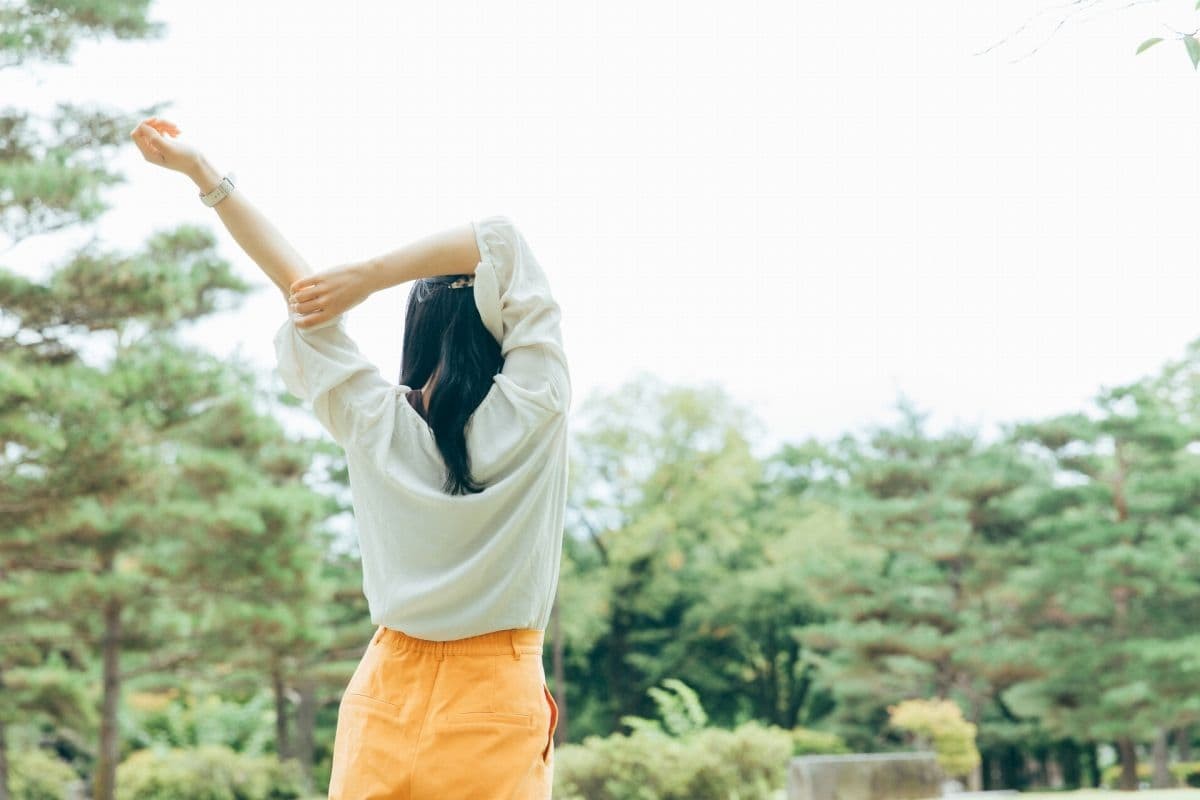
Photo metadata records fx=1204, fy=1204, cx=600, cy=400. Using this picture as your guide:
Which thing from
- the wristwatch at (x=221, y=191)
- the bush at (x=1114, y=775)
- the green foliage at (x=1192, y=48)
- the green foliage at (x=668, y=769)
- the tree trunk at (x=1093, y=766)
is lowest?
the bush at (x=1114, y=775)

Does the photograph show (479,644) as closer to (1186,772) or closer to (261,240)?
(261,240)

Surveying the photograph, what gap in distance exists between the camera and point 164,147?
130 centimetres

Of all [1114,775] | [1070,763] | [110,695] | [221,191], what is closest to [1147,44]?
[221,191]

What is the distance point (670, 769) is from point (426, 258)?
6967 millimetres

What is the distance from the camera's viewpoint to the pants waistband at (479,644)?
116 cm

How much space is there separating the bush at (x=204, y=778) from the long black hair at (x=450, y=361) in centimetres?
1104

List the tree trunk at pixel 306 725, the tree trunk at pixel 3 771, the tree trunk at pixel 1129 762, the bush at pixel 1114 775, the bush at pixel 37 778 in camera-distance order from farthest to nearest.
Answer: the bush at pixel 1114 775
the tree trunk at pixel 306 725
the tree trunk at pixel 1129 762
the bush at pixel 37 778
the tree trunk at pixel 3 771

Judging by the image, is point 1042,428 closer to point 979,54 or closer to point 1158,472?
point 1158,472

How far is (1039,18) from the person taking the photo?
1734 millimetres

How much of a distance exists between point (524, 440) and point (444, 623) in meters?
0.19

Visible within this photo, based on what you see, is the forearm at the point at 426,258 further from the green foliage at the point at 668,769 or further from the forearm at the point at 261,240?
the green foliage at the point at 668,769

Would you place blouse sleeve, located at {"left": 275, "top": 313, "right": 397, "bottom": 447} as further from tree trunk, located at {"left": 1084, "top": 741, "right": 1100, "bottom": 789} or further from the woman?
tree trunk, located at {"left": 1084, "top": 741, "right": 1100, "bottom": 789}

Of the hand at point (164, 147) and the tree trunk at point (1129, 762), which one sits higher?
the hand at point (164, 147)

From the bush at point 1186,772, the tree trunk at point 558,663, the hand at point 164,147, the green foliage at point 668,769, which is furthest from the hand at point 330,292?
the bush at point 1186,772
